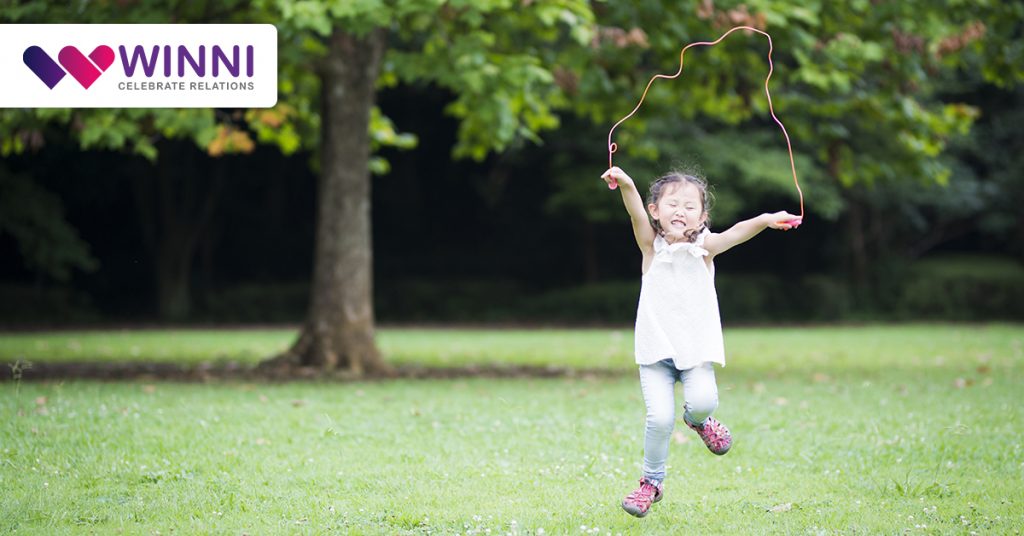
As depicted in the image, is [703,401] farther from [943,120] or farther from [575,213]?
[575,213]

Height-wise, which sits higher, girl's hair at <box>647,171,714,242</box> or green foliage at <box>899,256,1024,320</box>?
girl's hair at <box>647,171,714,242</box>

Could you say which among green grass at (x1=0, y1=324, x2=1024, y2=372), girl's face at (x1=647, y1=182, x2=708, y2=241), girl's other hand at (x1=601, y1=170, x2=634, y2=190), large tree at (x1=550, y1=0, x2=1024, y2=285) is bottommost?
green grass at (x1=0, y1=324, x2=1024, y2=372)

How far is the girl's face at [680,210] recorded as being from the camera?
5.33 meters

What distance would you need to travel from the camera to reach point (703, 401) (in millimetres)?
5203

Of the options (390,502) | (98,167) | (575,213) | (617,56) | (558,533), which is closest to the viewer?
(558,533)

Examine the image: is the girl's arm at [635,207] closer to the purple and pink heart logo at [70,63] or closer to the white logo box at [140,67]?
the white logo box at [140,67]

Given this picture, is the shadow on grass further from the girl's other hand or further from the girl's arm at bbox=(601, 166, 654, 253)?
the girl's other hand

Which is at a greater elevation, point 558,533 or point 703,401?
point 703,401

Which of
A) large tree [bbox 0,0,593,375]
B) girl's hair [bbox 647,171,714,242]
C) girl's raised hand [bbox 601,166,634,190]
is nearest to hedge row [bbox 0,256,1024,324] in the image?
large tree [bbox 0,0,593,375]

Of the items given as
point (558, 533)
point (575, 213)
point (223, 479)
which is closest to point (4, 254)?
point (575, 213)

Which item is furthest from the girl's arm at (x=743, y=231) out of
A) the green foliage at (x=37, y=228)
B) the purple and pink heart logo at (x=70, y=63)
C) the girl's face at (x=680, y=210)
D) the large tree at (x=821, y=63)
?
the green foliage at (x=37, y=228)

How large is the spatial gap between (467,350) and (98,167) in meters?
12.8

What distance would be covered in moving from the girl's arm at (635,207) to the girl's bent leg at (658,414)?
1.96 feet

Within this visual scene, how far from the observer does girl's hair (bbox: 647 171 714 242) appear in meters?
5.38
